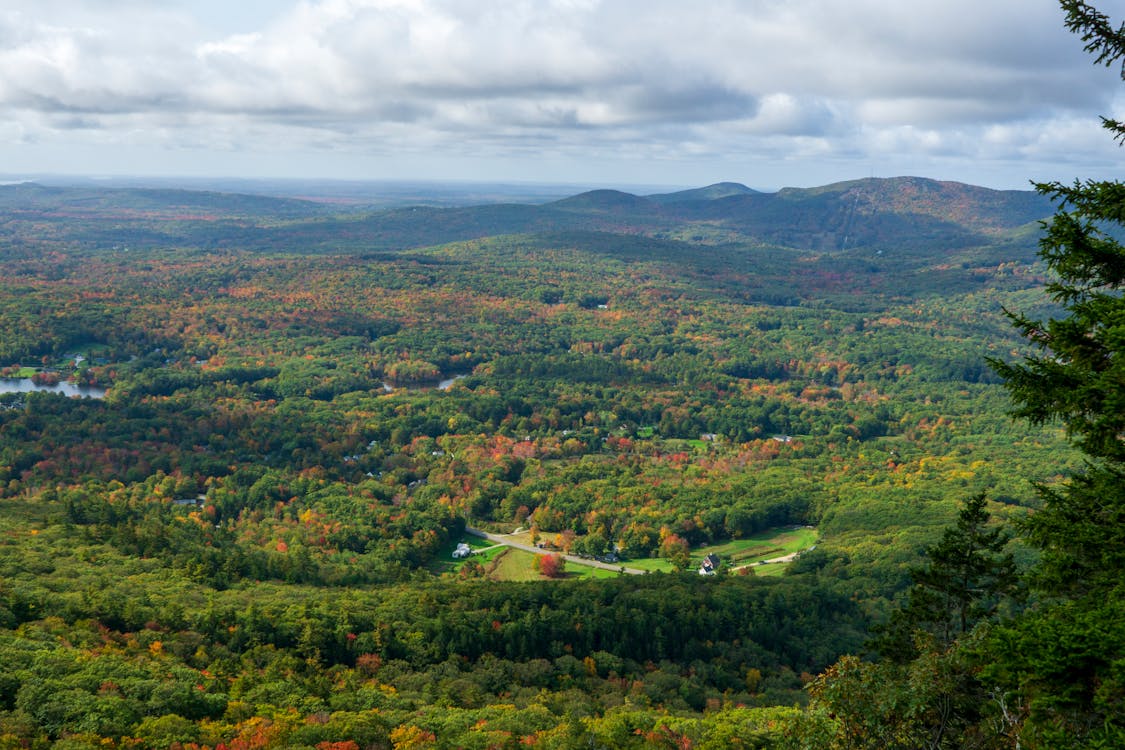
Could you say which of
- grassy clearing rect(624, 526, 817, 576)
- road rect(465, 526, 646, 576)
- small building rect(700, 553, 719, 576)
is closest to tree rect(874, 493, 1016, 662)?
road rect(465, 526, 646, 576)

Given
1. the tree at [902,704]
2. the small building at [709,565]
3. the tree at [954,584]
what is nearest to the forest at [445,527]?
the tree at [902,704]

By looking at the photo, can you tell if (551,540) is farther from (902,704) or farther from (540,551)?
(902,704)

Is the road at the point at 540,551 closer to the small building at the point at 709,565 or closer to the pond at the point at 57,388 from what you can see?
the small building at the point at 709,565

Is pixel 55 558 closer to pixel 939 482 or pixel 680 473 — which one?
pixel 680 473

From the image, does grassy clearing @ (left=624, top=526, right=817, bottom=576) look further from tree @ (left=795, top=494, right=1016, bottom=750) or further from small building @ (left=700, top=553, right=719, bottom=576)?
tree @ (left=795, top=494, right=1016, bottom=750)

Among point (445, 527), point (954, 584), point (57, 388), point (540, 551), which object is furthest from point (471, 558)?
point (57, 388)
